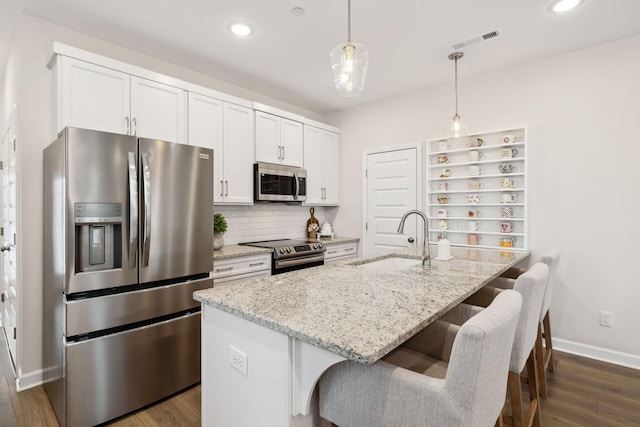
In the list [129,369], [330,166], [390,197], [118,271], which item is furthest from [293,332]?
[330,166]

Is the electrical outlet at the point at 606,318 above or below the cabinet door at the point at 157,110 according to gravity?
below

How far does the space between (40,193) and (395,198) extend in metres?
3.53

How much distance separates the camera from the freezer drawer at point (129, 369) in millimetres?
1912

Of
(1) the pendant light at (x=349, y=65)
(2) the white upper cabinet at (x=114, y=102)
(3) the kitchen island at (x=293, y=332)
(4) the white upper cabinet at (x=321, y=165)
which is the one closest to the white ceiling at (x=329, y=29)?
(2) the white upper cabinet at (x=114, y=102)

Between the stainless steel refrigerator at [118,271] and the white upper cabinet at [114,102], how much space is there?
38 cm

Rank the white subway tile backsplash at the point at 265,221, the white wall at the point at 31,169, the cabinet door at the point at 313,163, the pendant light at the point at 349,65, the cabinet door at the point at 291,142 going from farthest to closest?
the cabinet door at the point at 313,163, the cabinet door at the point at 291,142, the white subway tile backsplash at the point at 265,221, the white wall at the point at 31,169, the pendant light at the point at 349,65

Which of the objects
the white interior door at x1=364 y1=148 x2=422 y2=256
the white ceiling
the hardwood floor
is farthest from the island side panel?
the white interior door at x1=364 y1=148 x2=422 y2=256

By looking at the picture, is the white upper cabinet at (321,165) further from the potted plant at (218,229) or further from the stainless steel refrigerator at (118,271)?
the stainless steel refrigerator at (118,271)

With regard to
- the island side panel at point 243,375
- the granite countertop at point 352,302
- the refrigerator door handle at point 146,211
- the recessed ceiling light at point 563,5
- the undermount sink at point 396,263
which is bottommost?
the island side panel at point 243,375

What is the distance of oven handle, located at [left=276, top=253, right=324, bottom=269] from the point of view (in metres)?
3.36

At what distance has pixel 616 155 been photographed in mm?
2826

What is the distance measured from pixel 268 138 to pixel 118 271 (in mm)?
2208

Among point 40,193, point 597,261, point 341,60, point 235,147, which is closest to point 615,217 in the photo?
point 597,261

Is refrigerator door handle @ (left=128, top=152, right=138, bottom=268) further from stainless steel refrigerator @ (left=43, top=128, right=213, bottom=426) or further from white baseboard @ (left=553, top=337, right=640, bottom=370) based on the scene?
white baseboard @ (left=553, top=337, right=640, bottom=370)
